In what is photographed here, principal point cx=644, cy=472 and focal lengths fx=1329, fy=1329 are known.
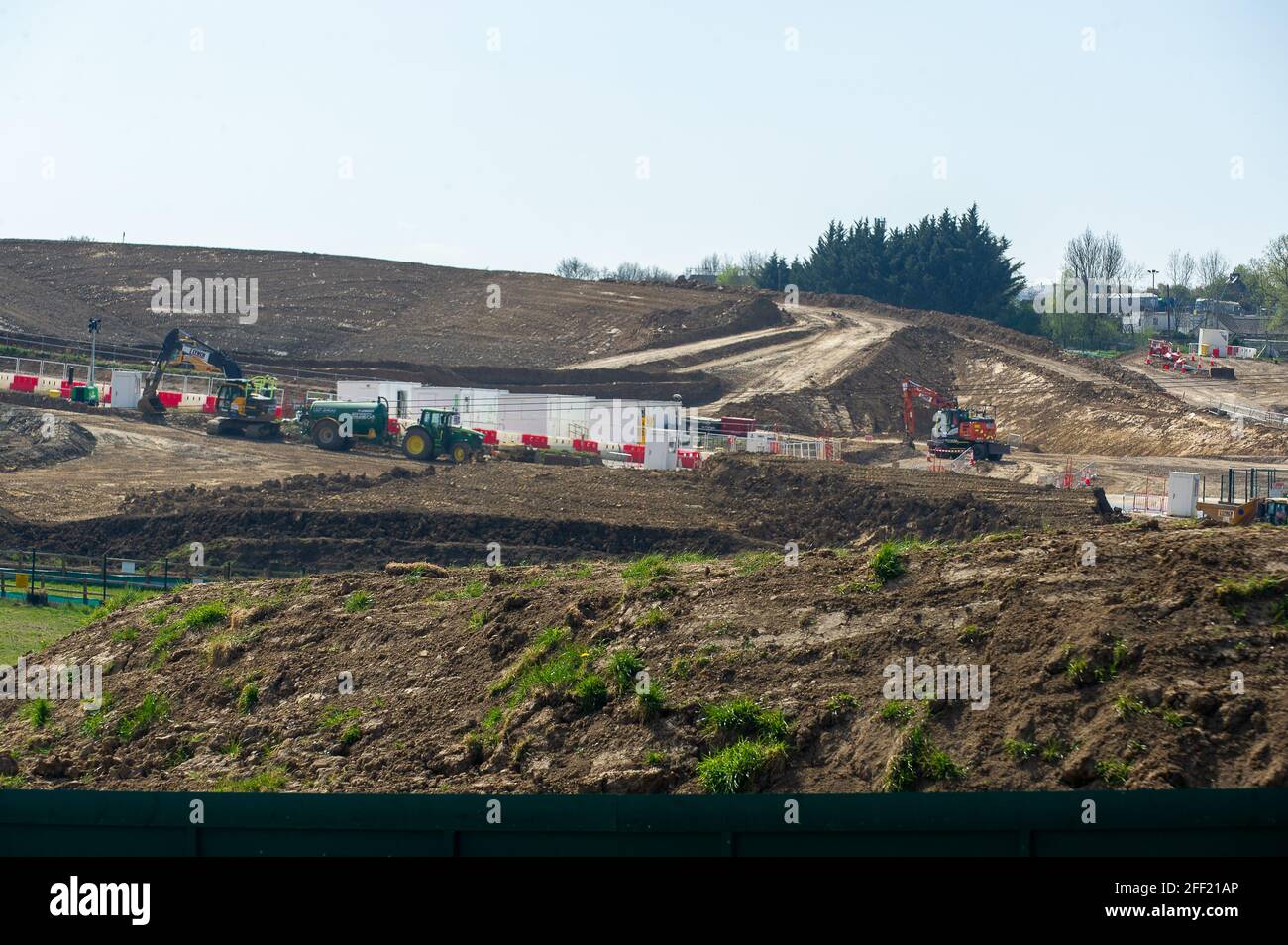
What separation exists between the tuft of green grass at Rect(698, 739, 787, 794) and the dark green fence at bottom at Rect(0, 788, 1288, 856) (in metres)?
2.14

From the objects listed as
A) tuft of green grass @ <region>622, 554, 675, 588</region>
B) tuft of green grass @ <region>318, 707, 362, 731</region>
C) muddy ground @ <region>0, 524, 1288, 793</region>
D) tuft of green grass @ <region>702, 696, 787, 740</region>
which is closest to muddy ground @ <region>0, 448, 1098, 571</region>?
muddy ground @ <region>0, 524, 1288, 793</region>

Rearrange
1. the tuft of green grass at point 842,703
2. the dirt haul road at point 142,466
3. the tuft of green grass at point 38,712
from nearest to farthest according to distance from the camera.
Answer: the tuft of green grass at point 842,703 → the tuft of green grass at point 38,712 → the dirt haul road at point 142,466

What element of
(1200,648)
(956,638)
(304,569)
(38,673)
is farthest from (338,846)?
(304,569)

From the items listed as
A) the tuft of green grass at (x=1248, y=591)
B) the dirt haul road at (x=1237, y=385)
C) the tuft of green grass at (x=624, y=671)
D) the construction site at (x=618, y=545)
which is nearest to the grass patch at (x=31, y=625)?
the construction site at (x=618, y=545)

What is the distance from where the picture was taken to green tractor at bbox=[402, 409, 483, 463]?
4500 centimetres

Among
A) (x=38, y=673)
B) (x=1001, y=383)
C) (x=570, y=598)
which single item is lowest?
(x=38, y=673)

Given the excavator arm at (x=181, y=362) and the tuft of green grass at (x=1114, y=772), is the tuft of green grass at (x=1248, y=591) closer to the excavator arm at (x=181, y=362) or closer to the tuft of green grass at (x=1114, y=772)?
the tuft of green grass at (x=1114, y=772)

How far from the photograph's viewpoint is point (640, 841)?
8.85 m

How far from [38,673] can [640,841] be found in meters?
11.2

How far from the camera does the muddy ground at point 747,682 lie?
10.7 metres

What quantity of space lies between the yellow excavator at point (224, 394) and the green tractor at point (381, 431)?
4.41ft
